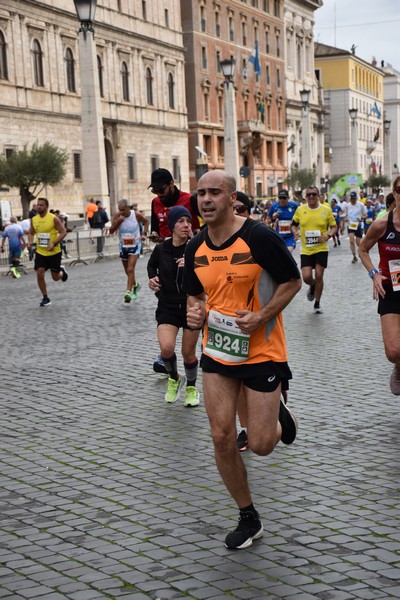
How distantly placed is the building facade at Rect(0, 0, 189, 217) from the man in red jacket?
27872 mm

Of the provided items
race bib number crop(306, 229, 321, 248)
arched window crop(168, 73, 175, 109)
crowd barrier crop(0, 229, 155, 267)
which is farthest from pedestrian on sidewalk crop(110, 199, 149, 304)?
arched window crop(168, 73, 175, 109)

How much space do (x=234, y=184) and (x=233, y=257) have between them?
0.35m

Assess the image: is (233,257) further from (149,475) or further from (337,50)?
(337,50)

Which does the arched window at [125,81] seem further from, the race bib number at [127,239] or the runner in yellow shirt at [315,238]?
the runner in yellow shirt at [315,238]

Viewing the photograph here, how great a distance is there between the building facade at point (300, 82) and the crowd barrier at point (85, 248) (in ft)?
179

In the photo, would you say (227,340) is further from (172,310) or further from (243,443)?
(172,310)

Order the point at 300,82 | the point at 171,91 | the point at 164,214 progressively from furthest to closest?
the point at 300,82 → the point at 171,91 → the point at 164,214

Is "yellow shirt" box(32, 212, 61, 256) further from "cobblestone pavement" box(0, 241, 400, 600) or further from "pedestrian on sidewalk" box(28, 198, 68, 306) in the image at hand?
"cobblestone pavement" box(0, 241, 400, 600)

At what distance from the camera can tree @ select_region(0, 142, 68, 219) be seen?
37.8 meters

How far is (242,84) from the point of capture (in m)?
77.2

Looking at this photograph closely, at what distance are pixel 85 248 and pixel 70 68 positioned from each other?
18.8 m

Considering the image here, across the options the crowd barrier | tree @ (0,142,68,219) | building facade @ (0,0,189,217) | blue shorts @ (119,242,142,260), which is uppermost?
building facade @ (0,0,189,217)

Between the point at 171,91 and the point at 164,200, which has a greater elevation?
the point at 171,91

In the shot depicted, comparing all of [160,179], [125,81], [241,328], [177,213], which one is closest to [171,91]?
[125,81]
